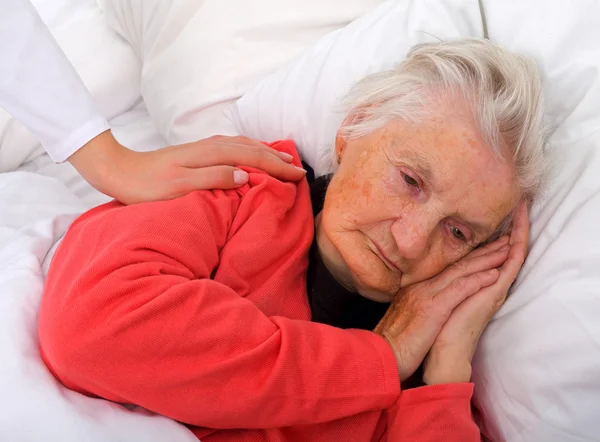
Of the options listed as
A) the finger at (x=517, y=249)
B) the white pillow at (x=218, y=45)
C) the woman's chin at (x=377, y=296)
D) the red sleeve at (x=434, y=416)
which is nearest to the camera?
the red sleeve at (x=434, y=416)

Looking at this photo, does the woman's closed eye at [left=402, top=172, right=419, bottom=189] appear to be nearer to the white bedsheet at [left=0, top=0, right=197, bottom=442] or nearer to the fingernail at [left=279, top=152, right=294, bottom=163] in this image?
the fingernail at [left=279, top=152, right=294, bottom=163]

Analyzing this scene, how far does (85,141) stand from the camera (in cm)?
115

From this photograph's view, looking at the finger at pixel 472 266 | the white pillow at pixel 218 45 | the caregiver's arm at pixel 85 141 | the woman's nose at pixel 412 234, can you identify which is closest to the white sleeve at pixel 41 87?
the caregiver's arm at pixel 85 141

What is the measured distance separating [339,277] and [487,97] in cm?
47

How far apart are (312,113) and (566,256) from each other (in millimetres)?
681

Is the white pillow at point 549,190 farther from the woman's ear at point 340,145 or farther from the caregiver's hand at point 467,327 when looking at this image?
the woman's ear at point 340,145

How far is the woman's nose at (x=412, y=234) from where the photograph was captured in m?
1.02

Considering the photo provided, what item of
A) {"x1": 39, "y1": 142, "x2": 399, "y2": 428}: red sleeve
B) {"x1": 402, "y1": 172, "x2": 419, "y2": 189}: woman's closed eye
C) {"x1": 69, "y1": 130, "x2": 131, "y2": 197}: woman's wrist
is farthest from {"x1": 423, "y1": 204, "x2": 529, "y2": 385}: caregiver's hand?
{"x1": 69, "y1": 130, "x2": 131, "y2": 197}: woman's wrist

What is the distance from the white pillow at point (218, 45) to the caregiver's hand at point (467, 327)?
Result: 2.63 feet

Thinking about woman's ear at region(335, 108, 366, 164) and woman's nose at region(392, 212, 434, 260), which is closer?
woman's nose at region(392, 212, 434, 260)

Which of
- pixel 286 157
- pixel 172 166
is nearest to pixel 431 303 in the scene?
pixel 286 157

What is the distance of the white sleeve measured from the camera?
1071 mm

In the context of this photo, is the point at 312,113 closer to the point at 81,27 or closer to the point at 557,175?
the point at 557,175

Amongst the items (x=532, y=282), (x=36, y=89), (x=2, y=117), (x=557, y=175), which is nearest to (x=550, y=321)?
(x=532, y=282)
